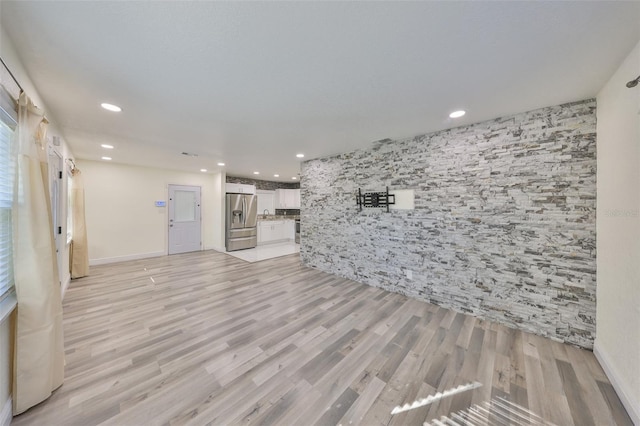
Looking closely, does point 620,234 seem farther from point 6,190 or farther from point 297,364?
point 6,190

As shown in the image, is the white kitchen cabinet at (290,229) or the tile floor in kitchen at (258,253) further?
the white kitchen cabinet at (290,229)

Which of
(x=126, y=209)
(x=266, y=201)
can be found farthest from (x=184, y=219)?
(x=266, y=201)

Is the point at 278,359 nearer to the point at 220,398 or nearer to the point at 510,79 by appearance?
the point at 220,398

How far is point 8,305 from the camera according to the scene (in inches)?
56.1

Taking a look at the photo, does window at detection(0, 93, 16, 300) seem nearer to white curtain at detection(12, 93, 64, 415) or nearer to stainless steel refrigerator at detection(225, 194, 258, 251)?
white curtain at detection(12, 93, 64, 415)

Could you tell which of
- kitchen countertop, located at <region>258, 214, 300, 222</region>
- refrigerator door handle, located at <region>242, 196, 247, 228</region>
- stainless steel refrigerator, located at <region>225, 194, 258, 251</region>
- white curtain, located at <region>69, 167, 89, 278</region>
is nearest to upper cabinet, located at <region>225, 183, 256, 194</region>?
stainless steel refrigerator, located at <region>225, 194, 258, 251</region>

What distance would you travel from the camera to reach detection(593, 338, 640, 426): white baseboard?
1451 mm

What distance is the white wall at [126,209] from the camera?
5137 millimetres

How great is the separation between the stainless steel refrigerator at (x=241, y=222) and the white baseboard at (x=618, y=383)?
7.30 meters

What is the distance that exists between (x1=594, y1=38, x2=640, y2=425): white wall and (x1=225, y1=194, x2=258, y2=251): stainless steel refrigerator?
7.30m

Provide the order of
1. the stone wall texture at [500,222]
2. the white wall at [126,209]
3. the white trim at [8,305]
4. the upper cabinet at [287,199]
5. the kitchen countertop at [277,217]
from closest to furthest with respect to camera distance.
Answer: the white trim at [8,305]
the stone wall texture at [500,222]
the white wall at [126,209]
the kitchen countertop at [277,217]
the upper cabinet at [287,199]

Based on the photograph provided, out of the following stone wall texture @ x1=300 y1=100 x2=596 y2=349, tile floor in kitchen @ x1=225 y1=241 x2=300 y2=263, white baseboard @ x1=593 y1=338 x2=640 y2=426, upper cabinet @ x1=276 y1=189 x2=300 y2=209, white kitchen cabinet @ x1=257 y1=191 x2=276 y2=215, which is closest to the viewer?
white baseboard @ x1=593 y1=338 x2=640 y2=426

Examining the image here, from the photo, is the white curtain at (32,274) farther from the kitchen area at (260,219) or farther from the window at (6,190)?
the kitchen area at (260,219)

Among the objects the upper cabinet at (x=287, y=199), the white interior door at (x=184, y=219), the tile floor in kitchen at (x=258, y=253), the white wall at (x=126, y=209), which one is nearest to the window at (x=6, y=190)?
the tile floor in kitchen at (x=258, y=253)
